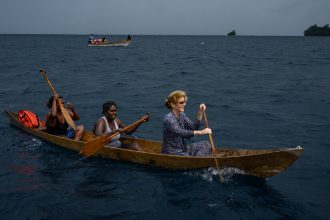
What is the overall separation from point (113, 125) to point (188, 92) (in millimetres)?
12137

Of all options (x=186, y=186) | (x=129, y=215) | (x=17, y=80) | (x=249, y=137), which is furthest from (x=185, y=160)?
(x=17, y=80)

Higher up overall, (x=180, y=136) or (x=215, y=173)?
(x=180, y=136)

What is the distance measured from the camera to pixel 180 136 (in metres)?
7.57

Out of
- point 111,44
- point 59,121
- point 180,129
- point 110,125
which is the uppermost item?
point 111,44

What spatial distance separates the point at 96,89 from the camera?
21688 mm

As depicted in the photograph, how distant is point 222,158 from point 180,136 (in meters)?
1.00

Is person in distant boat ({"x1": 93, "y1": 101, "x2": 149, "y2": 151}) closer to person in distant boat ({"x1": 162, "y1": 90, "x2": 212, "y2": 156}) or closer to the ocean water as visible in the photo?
the ocean water

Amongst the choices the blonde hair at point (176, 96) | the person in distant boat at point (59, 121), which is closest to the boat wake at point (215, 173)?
the blonde hair at point (176, 96)

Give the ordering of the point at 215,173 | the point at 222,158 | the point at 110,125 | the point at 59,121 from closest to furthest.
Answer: the point at 222,158 < the point at 215,173 < the point at 110,125 < the point at 59,121

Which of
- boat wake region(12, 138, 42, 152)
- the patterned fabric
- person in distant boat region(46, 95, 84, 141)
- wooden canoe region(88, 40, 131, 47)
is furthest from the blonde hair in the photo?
wooden canoe region(88, 40, 131, 47)

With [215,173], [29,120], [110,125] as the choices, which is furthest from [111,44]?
[215,173]

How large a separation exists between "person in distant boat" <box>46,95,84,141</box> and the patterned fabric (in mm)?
2888

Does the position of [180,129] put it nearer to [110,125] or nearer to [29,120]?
[110,125]

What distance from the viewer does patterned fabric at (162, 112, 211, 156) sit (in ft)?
24.6
